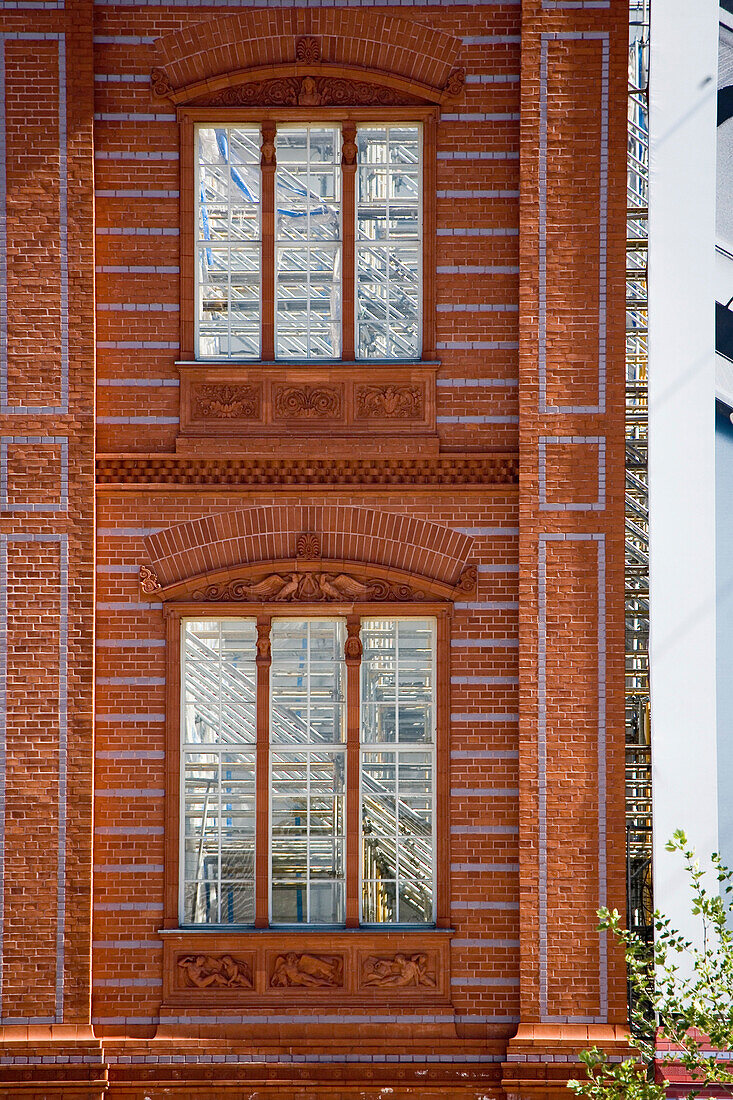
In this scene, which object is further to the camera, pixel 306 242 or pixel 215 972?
pixel 306 242

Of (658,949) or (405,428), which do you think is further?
(405,428)

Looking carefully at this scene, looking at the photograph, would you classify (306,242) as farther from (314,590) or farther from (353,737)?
(353,737)

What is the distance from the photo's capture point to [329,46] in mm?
8789

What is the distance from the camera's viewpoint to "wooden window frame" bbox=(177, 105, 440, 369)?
28.9 feet

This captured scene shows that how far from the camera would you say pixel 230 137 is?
29.4 ft

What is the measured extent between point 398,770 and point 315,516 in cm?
211

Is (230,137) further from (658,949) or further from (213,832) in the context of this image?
(658,949)

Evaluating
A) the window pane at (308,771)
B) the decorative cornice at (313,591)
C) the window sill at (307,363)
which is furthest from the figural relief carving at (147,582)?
the window sill at (307,363)

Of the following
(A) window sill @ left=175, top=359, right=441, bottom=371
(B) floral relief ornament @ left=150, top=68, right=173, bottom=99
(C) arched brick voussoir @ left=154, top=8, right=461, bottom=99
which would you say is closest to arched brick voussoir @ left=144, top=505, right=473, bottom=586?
(A) window sill @ left=175, top=359, right=441, bottom=371

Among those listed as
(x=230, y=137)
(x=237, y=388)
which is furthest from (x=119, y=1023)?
(x=230, y=137)

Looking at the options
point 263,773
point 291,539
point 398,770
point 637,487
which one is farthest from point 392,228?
point 263,773

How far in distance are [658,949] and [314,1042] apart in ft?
10.7

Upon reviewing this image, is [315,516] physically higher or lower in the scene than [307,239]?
lower

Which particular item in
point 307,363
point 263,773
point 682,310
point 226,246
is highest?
point 226,246
